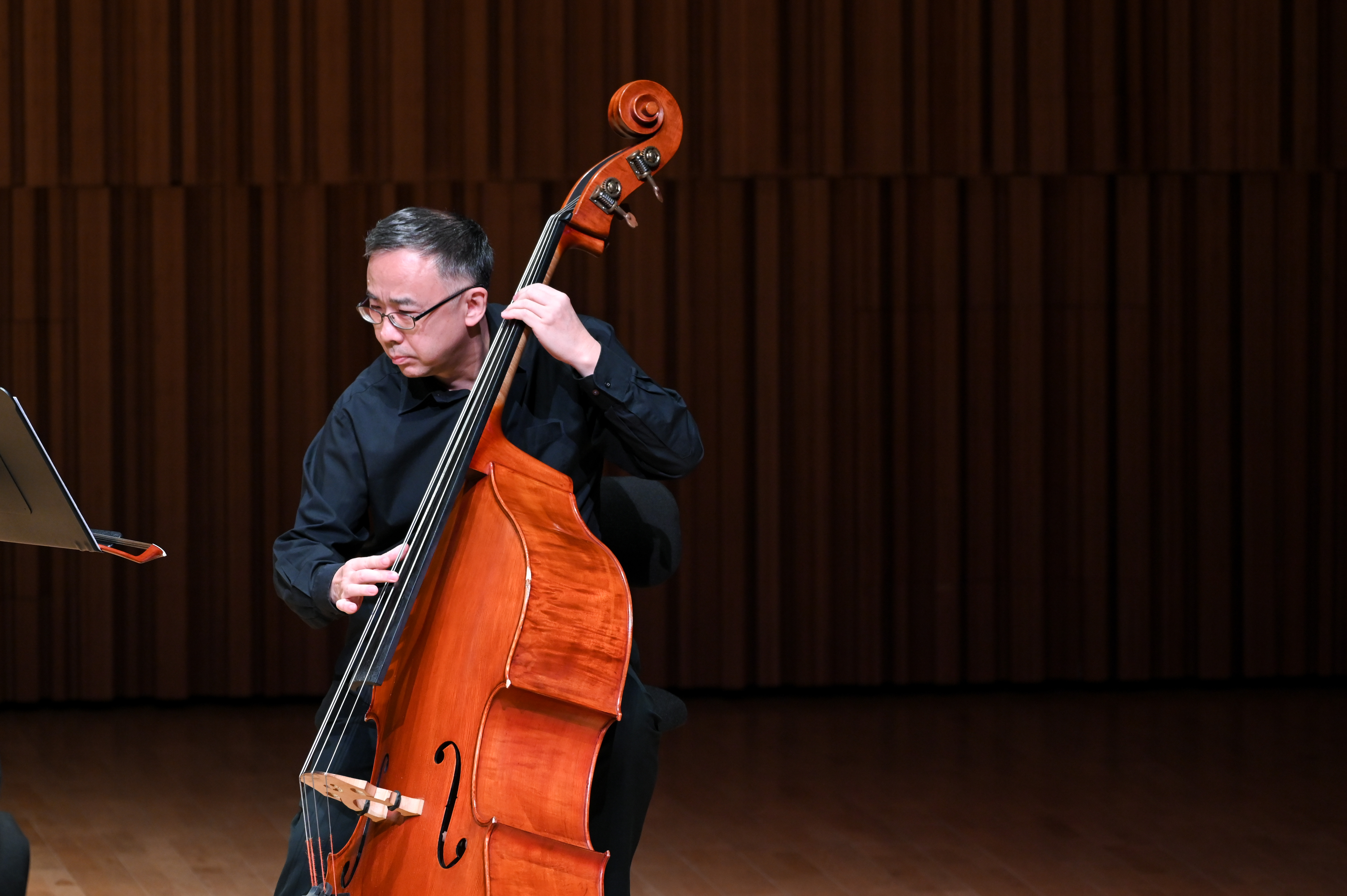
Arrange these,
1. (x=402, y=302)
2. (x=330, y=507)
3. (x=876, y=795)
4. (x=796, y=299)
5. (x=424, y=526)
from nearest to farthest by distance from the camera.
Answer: (x=424, y=526) < (x=402, y=302) < (x=330, y=507) < (x=876, y=795) < (x=796, y=299)

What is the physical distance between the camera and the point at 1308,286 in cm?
443

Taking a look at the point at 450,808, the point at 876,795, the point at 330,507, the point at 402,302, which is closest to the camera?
the point at 450,808

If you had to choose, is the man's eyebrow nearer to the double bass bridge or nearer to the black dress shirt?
the black dress shirt

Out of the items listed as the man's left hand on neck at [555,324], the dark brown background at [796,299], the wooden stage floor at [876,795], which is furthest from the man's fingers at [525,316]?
the dark brown background at [796,299]

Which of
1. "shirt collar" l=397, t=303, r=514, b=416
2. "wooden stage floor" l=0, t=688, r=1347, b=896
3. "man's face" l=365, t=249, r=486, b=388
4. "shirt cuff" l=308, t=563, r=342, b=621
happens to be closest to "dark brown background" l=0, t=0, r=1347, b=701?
"wooden stage floor" l=0, t=688, r=1347, b=896

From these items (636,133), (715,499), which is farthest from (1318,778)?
(636,133)

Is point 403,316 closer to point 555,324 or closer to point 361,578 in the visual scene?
point 555,324

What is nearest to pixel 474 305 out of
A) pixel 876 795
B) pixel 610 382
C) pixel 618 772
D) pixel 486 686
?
pixel 610 382

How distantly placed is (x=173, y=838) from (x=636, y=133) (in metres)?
2.16

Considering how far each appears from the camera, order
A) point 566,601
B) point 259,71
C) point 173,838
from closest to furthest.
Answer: point 566,601 → point 173,838 → point 259,71

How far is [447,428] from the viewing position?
1.82m

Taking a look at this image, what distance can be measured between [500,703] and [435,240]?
1.93 feet

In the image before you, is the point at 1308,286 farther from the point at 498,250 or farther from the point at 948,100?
the point at 498,250

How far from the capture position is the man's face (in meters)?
1.69
